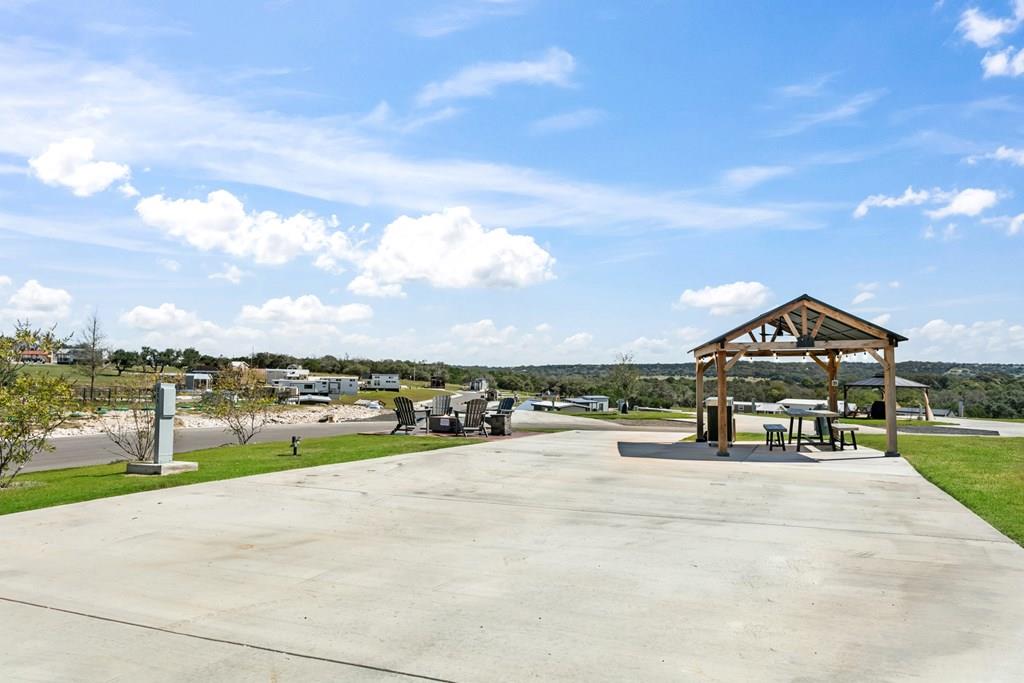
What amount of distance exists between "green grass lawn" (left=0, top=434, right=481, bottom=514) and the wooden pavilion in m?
6.00

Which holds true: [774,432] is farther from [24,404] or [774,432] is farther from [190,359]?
[190,359]

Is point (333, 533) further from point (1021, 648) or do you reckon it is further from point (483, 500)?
point (1021, 648)

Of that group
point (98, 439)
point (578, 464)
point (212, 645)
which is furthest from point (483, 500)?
point (98, 439)

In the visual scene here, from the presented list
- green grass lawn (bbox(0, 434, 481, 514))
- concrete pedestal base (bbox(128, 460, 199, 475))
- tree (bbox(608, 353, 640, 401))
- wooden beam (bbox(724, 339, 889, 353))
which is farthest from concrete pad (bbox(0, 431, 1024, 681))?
tree (bbox(608, 353, 640, 401))

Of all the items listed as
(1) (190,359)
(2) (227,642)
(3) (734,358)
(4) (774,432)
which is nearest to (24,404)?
(2) (227,642)

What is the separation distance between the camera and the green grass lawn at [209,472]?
9086 mm

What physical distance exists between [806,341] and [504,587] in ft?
42.5

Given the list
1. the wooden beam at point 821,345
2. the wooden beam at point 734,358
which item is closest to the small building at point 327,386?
the wooden beam at point 734,358

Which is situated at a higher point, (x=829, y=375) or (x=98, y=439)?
(x=829, y=375)

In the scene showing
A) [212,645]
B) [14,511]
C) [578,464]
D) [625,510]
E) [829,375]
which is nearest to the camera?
[212,645]

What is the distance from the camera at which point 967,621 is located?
466 centimetres

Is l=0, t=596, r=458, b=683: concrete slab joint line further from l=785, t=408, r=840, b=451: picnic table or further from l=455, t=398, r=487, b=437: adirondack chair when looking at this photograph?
l=455, t=398, r=487, b=437: adirondack chair

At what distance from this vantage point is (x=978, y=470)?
1243 cm

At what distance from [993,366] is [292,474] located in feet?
474
